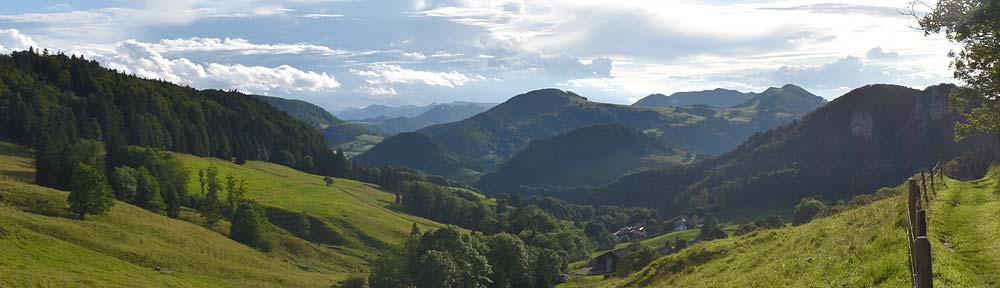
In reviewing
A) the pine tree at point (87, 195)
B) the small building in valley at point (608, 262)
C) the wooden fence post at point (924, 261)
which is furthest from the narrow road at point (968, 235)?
the pine tree at point (87, 195)

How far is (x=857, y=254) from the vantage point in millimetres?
22453

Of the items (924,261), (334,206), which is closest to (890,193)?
(924,261)

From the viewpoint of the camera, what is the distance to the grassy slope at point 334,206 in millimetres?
147375

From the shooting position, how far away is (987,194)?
37.7 meters

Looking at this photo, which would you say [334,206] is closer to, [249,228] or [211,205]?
[211,205]

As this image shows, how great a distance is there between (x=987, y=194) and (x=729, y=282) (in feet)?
72.7

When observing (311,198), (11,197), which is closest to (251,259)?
(11,197)

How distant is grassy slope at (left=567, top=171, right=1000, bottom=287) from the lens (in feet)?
61.3

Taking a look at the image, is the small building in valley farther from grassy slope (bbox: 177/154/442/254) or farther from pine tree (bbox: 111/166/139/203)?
pine tree (bbox: 111/166/139/203)

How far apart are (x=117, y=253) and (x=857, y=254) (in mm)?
86632

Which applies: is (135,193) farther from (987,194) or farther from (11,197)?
(987,194)

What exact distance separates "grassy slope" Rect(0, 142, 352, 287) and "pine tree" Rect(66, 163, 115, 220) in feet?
5.53

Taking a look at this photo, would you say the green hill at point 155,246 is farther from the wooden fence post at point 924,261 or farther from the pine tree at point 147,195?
the wooden fence post at point 924,261

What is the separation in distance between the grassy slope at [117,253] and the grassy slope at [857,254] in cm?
5749
